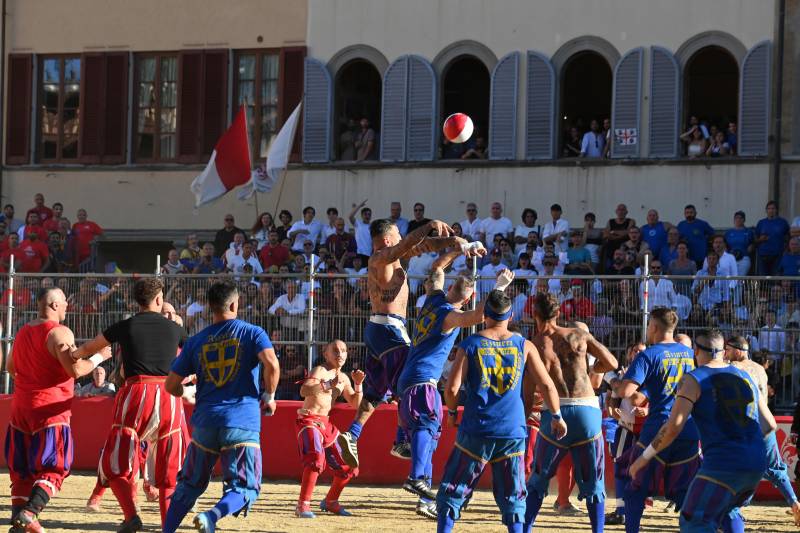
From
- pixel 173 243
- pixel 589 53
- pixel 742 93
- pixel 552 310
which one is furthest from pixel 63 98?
pixel 552 310

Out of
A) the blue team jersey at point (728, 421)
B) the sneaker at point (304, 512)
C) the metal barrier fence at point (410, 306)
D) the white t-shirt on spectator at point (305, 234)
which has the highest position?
the white t-shirt on spectator at point (305, 234)

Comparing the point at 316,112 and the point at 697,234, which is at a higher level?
the point at 316,112

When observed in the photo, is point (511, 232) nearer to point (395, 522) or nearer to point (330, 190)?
point (330, 190)

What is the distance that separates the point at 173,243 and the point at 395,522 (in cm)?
1375

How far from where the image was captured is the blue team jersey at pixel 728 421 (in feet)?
29.5

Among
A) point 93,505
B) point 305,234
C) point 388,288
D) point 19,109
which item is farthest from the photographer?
point 19,109

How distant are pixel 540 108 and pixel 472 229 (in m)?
3.49

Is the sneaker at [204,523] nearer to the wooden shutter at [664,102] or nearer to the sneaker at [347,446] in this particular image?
the sneaker at [347,446]

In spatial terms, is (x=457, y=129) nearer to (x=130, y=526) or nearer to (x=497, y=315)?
(x=497, y=315)

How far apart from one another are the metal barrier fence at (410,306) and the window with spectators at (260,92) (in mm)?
9261

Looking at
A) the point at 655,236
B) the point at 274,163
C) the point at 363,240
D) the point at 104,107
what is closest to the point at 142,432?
the point at 655,236

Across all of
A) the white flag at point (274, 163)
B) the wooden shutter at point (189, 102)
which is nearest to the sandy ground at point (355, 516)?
the white flag at point (274, 163)

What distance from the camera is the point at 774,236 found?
19.8 metres

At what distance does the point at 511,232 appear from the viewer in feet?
69.4
